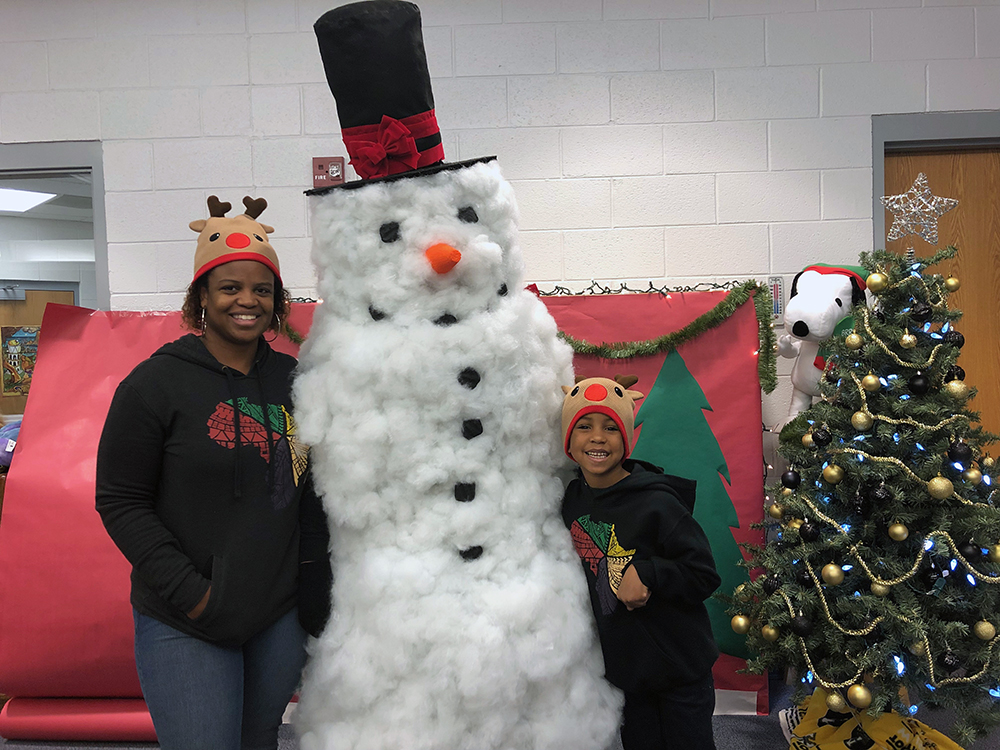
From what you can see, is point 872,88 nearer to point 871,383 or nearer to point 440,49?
point 871,383

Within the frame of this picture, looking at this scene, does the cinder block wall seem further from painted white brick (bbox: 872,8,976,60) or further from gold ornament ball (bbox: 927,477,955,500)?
gold ornament ball (bbox: 927,477,955,500)

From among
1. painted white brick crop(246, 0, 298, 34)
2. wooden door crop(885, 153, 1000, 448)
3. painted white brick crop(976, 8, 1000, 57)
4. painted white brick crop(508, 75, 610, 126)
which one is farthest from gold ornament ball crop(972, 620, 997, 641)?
painted white brick crop(246, 0, 298, 34)

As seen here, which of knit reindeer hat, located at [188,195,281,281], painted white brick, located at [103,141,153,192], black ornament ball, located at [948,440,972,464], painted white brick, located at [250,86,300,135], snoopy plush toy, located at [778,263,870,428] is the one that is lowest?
black ornament ball, located at [948,440,972,464]

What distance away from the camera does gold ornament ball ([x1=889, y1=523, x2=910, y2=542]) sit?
1.80 metres

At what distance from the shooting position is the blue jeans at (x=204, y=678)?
4.20 ft

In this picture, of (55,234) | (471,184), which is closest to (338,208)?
(471,184)

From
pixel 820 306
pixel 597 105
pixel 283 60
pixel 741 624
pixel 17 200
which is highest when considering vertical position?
pixel 283 60

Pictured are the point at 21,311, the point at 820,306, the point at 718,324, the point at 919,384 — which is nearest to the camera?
the point at 919,384

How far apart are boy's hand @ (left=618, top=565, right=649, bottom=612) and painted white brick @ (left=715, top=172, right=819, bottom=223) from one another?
1.78 m

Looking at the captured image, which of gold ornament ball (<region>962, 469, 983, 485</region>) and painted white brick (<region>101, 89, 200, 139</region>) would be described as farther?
painted white brick (<region>101, 89, 200, 139</region>)

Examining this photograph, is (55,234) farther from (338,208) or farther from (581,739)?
(581,739)

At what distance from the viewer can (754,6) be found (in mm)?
2686

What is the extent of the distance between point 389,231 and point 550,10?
1832 mm

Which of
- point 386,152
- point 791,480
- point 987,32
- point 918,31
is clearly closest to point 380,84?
point 386,152
